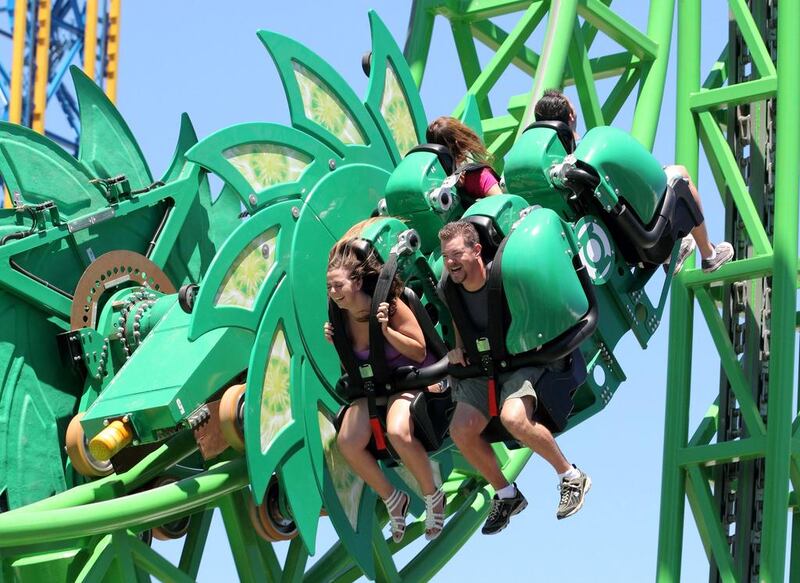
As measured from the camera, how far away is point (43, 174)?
10.6m

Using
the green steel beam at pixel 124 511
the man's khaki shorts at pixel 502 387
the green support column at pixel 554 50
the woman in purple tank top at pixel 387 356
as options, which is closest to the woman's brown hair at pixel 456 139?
the woman in purple tank top at pixel 387 356

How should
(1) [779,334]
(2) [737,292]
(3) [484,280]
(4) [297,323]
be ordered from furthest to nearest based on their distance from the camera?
(2) [737,292] → (1) [779,334] → (4) [297,323] → (3) [484,280]

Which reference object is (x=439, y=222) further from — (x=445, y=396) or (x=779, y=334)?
(x=779, y=334)

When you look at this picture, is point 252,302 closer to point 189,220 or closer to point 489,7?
point 189,220

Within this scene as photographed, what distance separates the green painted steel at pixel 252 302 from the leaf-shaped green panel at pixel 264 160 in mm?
10

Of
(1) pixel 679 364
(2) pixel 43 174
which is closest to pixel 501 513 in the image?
(1) pixel 679 364

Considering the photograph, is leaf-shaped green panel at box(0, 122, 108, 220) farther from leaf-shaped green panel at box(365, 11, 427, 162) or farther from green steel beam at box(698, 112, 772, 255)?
green steel beam at box(698, 112, 772, 255)

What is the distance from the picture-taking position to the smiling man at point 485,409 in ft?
26.5

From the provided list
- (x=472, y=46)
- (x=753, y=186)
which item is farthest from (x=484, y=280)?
(x=472, y=46)

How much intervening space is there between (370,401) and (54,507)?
5.71 ft

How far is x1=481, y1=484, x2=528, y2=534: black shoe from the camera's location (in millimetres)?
8422

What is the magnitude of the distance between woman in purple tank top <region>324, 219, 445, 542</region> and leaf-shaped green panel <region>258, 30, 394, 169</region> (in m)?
1.17

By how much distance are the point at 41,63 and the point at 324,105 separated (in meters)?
12.8

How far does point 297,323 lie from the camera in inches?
367
